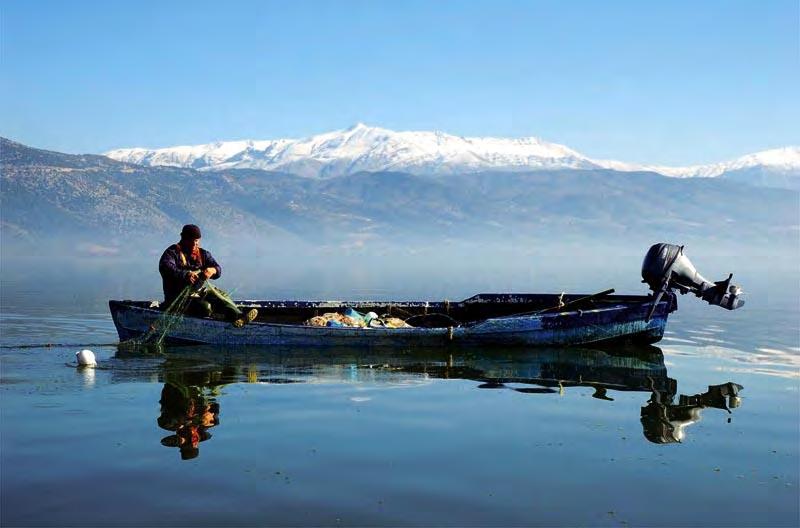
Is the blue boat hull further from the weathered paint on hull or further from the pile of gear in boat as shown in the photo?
the pile of gear in boat

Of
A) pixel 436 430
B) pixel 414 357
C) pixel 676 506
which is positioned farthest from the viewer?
pixel 414 357

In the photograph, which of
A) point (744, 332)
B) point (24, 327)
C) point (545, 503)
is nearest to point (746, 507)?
point (545, 503)

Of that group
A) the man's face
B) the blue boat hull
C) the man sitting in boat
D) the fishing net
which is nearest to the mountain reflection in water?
the blue boat hull

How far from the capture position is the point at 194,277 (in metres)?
Answer: 21.5

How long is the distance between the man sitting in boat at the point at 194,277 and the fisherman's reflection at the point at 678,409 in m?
9.48

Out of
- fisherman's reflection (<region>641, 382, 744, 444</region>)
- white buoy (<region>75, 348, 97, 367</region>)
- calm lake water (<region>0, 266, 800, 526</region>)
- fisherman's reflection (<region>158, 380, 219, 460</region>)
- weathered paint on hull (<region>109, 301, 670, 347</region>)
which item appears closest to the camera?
calm lake water (<region>0, 266, 800, 526</region>)

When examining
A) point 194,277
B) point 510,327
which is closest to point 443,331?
point 510,327

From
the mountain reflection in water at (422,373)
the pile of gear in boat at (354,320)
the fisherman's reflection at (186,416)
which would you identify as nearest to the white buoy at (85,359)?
the mountain reflection in water at (422,373)

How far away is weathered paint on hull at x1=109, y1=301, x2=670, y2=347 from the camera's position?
22.0 m

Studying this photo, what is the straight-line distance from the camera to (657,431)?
1427 centimetres

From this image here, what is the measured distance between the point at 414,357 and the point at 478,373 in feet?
7.97

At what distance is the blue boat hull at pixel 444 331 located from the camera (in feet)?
72.3

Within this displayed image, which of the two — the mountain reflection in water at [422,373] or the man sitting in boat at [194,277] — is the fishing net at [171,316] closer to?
the man sitting in boat at [194,277]

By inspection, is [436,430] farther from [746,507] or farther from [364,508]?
[746,507]
